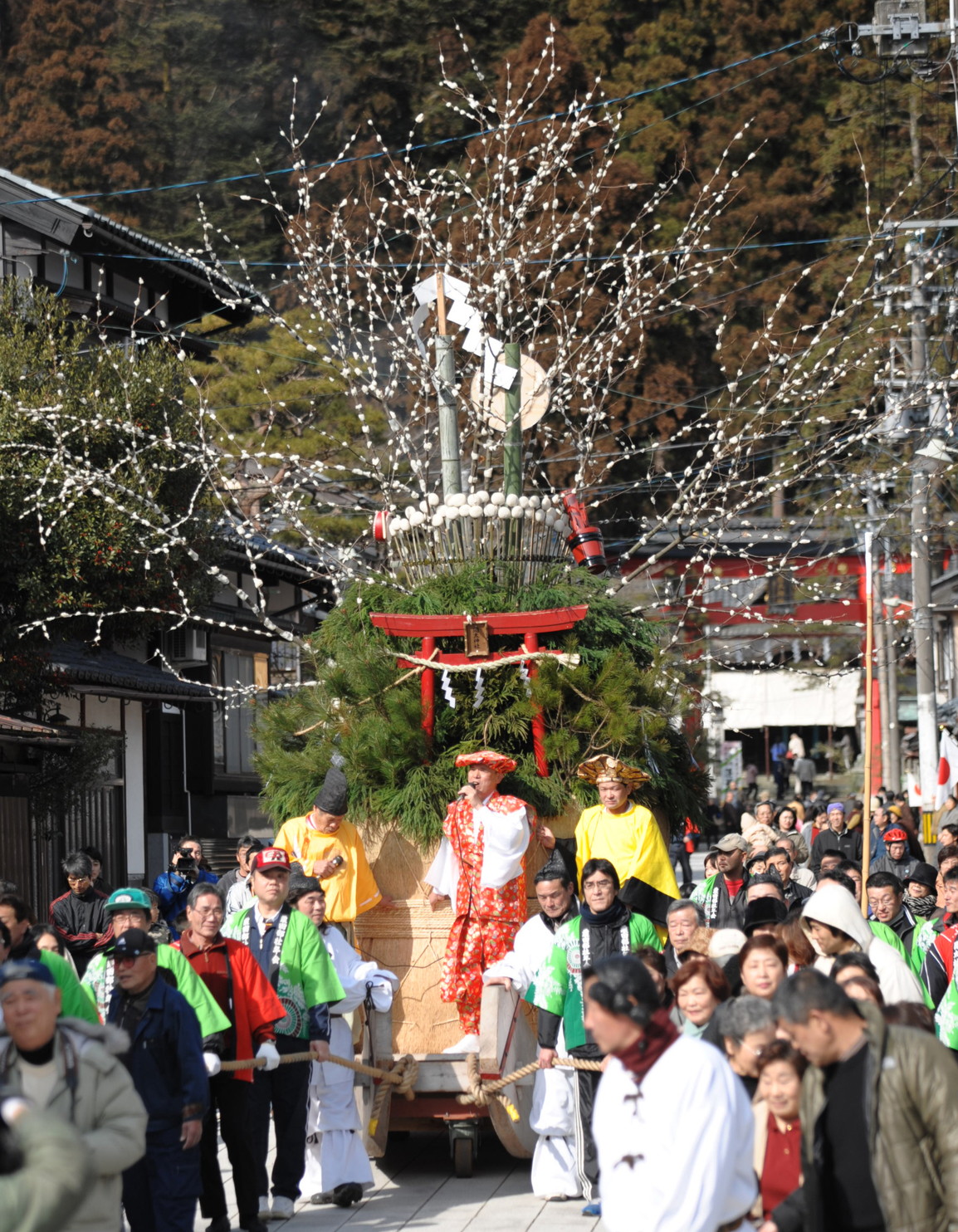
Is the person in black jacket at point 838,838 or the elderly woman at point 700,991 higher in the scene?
the elderly woman at point 700,991

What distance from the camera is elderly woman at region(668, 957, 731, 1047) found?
5340mm

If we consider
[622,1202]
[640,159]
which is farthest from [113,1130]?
[640,159]

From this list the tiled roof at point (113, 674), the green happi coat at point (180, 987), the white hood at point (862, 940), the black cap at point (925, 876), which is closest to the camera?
the white hood at point (862, 940)

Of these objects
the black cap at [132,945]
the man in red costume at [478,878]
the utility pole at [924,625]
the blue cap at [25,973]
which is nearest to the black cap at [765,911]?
the man in red costume at [478,878]

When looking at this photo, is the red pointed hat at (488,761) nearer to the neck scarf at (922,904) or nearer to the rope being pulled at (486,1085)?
the rope being pulled at (486,1085)

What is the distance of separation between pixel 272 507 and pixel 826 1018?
25.2 feet

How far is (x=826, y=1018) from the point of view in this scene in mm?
4055


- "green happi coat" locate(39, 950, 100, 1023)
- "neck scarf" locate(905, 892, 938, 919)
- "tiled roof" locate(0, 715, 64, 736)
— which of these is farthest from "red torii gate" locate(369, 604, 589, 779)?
"tiled roof" locate(0, 715, 64, 736)

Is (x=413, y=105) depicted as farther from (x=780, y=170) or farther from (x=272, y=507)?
(x=272, y=507)

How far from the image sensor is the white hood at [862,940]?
582cm

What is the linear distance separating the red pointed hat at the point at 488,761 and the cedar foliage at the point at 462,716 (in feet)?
1.53

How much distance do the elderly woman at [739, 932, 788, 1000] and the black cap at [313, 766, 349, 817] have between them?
3.31m

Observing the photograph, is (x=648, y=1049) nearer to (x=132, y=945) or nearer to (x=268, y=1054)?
(x=132, y=945)

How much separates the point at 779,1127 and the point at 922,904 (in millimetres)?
5913
